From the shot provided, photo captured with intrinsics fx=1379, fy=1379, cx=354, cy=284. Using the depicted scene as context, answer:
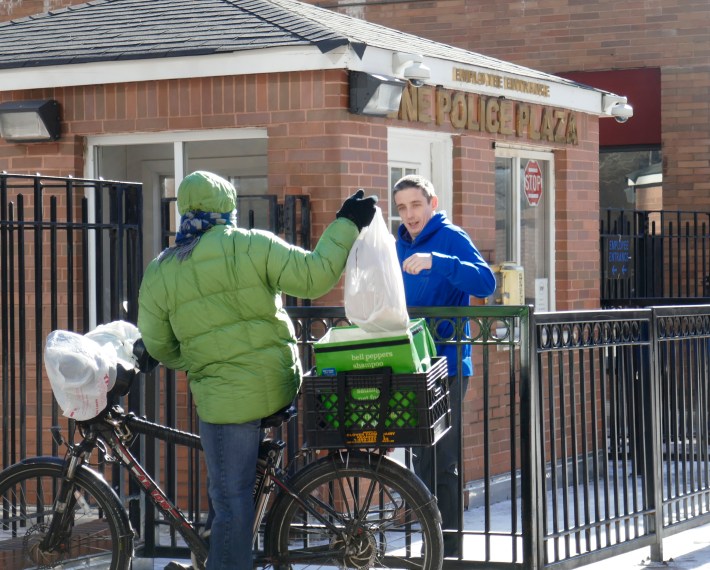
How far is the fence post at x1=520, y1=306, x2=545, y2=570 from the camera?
6074 mm

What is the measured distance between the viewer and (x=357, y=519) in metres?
5.41

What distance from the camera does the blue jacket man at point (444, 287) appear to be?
621 cm

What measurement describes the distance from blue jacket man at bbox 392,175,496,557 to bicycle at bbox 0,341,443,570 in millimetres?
730

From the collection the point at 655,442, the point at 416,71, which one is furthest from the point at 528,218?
the point at 655,442

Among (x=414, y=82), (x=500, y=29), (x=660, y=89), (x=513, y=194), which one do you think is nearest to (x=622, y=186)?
(x=660, y=89)

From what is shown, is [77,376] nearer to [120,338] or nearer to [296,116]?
[120,338]

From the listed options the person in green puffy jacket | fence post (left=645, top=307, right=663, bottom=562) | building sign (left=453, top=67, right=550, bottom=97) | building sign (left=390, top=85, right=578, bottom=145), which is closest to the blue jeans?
the person in green puffy jacket

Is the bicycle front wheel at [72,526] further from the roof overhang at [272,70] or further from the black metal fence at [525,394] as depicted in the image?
the roof overhang at [272,70]

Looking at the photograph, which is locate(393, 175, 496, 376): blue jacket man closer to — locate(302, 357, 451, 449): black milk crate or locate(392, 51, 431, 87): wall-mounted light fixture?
locate(302, 357, 451, 449): black milk crate

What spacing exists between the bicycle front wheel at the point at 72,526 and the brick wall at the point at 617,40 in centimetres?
977

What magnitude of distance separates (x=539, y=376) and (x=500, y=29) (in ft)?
31.2

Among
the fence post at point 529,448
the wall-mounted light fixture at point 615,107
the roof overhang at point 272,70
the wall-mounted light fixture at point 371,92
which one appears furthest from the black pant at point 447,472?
the wall-mounted light fixture at point 615,107

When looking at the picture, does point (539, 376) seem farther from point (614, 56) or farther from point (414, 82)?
point (614, 56)

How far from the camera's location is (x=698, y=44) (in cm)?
1414
